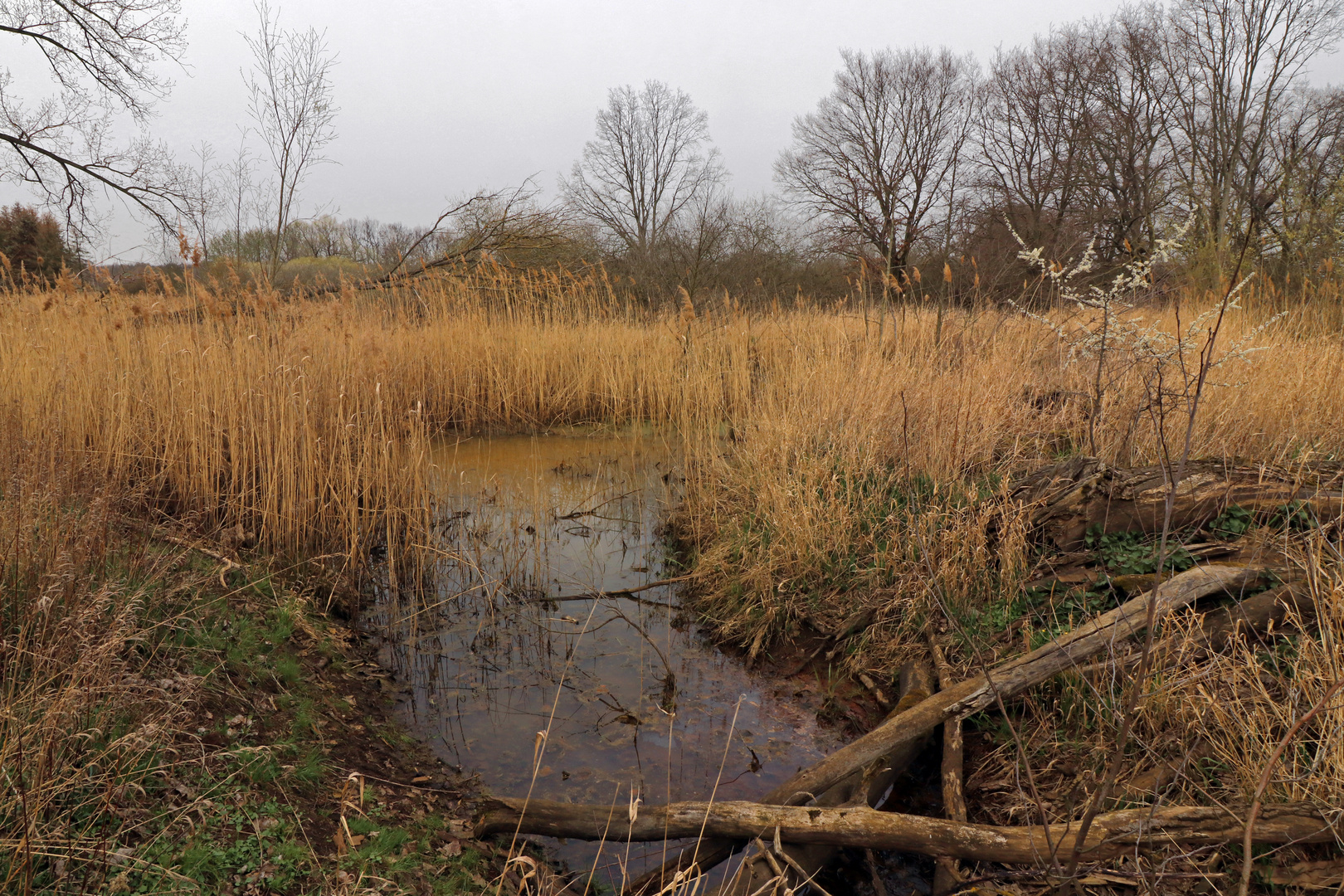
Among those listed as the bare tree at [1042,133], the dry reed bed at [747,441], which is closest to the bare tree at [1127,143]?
the bare tree at [1042,133]

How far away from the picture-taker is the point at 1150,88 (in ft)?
64.3

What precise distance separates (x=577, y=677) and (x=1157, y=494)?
2.61 m

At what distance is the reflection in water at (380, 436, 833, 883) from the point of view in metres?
2.60

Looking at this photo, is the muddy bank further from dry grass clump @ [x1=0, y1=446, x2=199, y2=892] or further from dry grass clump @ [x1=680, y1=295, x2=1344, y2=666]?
dry grass clump @ [x1=0, y1=446, x2=199, y2=892]

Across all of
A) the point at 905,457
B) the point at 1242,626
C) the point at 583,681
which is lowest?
the point at 583,681

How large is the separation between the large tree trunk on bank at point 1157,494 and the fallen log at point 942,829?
1.45 metres

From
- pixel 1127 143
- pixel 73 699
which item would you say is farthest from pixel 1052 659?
pixel 1127 143

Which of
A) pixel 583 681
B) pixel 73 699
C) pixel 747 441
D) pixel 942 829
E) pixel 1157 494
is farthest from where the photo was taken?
pixel 747 441

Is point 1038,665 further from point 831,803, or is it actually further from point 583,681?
point 583,681

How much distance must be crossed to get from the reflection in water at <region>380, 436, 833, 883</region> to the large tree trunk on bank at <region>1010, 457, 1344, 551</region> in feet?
4.69

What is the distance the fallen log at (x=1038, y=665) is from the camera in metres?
2.28

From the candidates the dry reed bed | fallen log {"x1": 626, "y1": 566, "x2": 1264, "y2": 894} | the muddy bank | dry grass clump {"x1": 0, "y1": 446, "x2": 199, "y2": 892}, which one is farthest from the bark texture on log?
dry grass clump {"x1": 0, "y1": 446, "x2": 199, "y2": 892}

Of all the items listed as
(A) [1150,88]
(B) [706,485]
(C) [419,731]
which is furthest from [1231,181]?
(C) [419,731]

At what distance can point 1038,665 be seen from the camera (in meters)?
2.41
